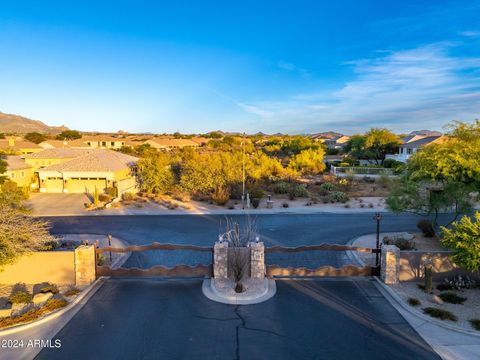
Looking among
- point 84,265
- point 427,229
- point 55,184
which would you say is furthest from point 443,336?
point 55,184

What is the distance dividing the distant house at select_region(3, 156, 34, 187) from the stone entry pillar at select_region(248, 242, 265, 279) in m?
31.0

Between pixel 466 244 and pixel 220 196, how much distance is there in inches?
778

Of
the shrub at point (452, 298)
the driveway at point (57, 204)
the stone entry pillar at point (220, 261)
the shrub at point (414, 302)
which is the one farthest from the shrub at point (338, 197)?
the driveway at point (57, 204)

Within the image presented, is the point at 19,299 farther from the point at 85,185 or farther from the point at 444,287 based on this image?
the point at 85,185

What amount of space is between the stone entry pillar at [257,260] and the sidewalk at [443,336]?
14.7 ft

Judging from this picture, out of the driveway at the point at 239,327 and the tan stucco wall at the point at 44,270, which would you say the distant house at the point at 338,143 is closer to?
the driveway at the point at 239,327

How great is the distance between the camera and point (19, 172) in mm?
35500

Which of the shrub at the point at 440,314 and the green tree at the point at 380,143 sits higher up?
the green tree at the point at 380,143

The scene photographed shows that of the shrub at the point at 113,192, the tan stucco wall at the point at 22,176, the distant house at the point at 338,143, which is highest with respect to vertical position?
the distant house at the point at 338,143

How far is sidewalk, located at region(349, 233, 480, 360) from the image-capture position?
8.51m

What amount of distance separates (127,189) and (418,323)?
Answer: 28.2m

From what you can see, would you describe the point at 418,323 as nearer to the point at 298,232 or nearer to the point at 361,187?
the point at 298,232

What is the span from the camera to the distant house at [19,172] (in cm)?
3422

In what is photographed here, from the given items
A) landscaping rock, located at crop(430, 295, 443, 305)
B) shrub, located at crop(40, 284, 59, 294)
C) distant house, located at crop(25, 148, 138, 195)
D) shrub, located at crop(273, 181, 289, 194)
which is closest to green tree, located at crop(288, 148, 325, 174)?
shrub, located at crop(273, 181, 289, 194)
